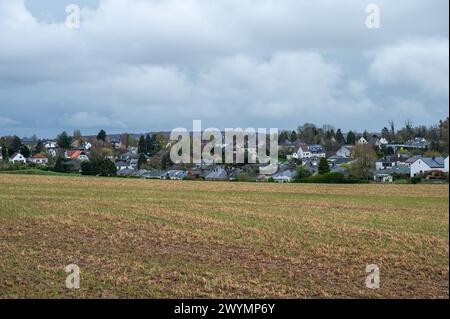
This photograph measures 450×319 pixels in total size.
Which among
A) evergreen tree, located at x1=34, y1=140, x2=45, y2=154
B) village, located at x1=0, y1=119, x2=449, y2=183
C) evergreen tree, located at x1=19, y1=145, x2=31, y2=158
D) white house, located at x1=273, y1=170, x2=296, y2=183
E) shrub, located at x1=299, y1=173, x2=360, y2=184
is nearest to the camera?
shrub, located at x1=299, y1=173, x2=360, y2=184

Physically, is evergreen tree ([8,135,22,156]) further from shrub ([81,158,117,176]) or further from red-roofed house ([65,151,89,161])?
shrub ([81,158,117,176])

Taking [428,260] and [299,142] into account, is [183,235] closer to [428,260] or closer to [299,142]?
[428,260]

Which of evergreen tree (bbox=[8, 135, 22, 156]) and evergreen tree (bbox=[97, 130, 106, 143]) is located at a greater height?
evergreen tree (bbox=[97, 130, 106, 143])

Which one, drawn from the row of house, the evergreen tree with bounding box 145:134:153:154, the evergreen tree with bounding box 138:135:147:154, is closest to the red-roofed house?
the evergreen tree with bounding box 138:135:147:154

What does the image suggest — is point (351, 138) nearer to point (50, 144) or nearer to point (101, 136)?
point (101, 136)

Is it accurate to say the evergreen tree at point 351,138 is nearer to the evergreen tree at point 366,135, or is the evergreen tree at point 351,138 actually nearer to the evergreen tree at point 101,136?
the evergreen tree at point 366,135

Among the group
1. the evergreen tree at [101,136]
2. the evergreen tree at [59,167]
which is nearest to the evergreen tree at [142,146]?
the evergreen tree at [101,136]

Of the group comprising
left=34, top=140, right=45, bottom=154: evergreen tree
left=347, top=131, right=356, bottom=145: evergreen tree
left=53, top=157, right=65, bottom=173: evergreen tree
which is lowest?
left=53, top=157, right=65, bottom=173: evergreen tree

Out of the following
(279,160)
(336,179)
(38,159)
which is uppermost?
(38,159)

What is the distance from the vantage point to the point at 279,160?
91.9 metres

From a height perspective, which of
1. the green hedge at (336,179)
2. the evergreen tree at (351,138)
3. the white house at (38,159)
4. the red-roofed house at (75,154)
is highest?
the evergreen tree at (351,138)

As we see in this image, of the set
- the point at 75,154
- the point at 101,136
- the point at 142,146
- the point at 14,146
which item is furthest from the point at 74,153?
the point at 101,136

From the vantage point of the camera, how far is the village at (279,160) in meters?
65.0

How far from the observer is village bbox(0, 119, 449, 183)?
65.0 metres
